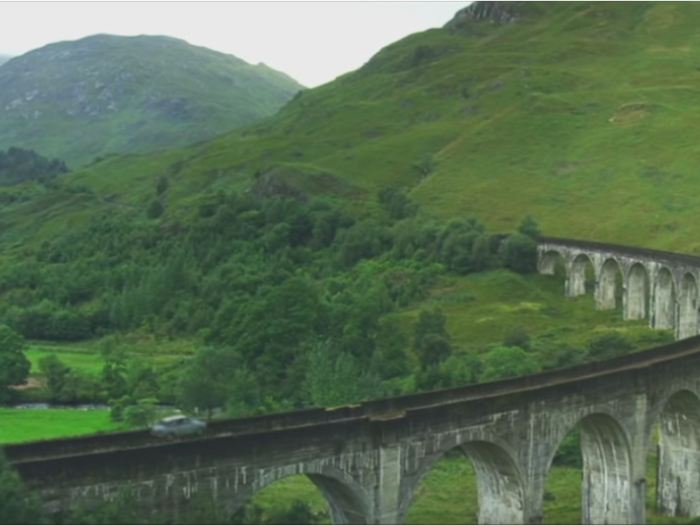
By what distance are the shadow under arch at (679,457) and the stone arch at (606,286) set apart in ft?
171

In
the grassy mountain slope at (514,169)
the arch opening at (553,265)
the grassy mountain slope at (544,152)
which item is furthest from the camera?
the grassy mountain slope at (544,152)

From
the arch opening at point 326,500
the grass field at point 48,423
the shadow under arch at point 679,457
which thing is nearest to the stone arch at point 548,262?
the grass field at point 48,423

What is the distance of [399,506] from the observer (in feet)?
115

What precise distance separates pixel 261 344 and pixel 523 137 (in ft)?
320

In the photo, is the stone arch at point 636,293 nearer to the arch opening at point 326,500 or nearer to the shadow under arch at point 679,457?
the shadow under arch at point 679,457

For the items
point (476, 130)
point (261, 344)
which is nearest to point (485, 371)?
point (261, 344)

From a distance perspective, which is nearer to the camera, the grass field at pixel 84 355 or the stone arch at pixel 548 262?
the grass field at pixel 84 355

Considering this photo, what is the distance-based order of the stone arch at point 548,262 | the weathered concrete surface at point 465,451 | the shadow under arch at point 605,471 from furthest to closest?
the stone arch at point 548,262 < the shadow under arch at point 605,471 < the weathered concrete surface at point 465,451

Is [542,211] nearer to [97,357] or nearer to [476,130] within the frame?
[476,130]

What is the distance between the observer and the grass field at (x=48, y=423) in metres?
64.1

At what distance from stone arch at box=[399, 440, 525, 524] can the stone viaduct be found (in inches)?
1973

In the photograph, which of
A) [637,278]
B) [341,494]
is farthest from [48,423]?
[637,278]

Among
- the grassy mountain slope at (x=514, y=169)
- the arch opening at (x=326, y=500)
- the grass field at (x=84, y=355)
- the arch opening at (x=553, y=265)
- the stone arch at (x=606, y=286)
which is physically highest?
the grassy mountain slope at (x=514, y=169)

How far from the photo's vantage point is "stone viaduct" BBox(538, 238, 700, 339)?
279ft
